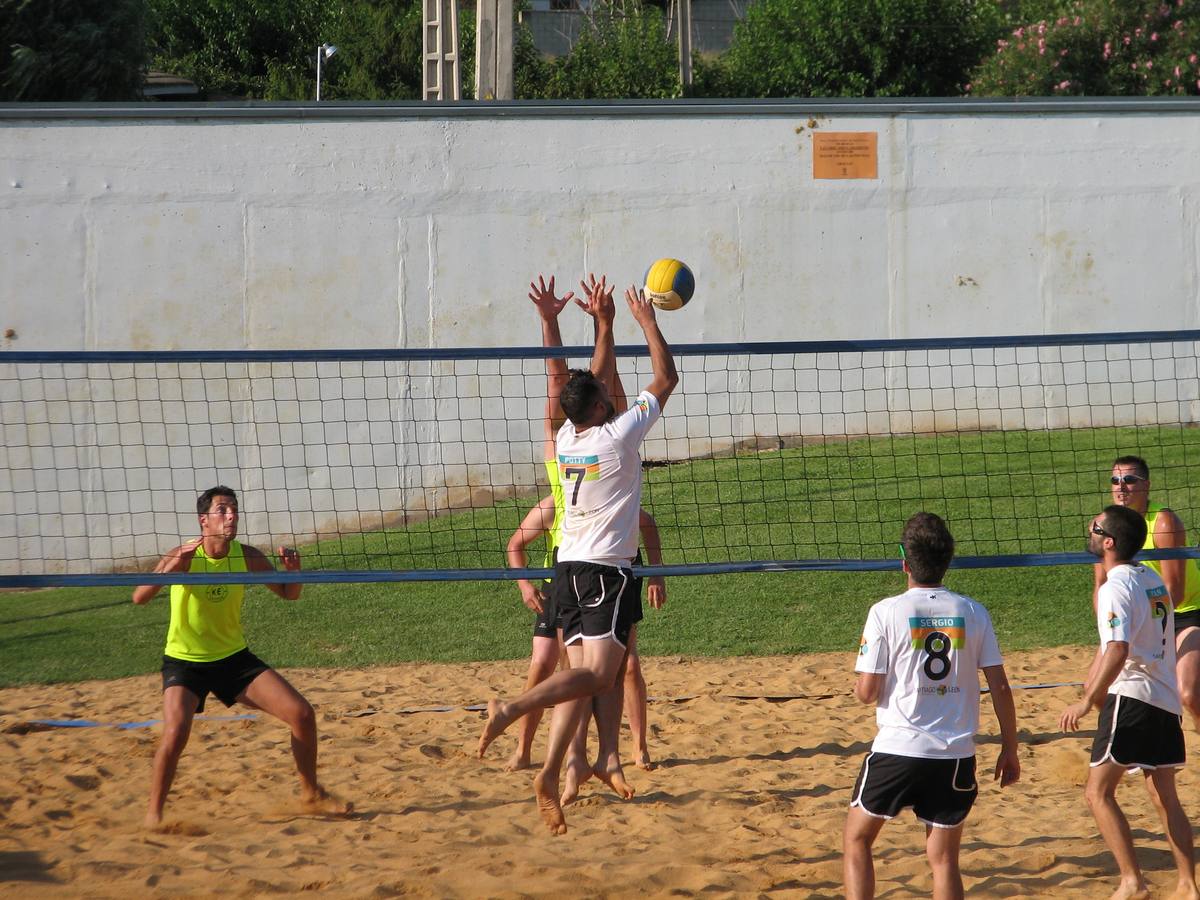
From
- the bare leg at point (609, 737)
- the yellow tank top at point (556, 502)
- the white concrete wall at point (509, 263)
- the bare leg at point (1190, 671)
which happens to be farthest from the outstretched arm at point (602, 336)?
the white concrete wall at point (509, 263)

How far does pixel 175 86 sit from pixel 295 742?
842 inches

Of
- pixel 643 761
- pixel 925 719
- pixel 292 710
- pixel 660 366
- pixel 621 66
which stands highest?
pixel 621 66

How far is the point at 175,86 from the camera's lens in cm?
2417

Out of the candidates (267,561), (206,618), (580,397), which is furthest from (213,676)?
(580,397)

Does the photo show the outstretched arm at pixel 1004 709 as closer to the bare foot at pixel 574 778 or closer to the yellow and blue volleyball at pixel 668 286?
the bare foot at pixel 574 778

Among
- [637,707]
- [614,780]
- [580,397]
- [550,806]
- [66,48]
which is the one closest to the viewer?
[550,806]

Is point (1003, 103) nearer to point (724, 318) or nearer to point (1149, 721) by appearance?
point (724, 318)

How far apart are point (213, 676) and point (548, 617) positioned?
157cm

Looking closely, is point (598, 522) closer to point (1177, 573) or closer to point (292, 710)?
point (292, 710)

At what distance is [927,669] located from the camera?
4109mm

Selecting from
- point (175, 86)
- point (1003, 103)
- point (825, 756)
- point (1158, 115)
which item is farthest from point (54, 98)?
point (825, 756)

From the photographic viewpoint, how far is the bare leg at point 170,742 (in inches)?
221

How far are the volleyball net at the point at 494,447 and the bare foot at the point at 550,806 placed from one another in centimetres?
601

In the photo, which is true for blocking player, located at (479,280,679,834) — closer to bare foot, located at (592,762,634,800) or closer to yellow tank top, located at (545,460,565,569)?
bare foot, located at (592,762,634,800)
